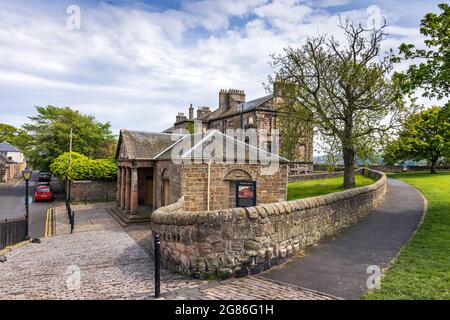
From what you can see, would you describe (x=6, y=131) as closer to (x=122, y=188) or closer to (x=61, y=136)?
(x=61, y=136)

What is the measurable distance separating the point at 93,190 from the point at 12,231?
1736 cm

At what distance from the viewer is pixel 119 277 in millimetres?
7859

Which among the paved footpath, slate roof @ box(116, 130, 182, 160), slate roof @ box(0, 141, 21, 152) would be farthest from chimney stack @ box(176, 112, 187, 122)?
slate roof @ box(0, 141, 21, 152)

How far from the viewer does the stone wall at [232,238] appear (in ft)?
A: 22.9

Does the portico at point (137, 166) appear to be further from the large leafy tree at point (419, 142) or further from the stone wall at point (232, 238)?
the large leafy tree at point (419, 142)

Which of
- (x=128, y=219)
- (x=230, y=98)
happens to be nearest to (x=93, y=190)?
(x=128, y=219)

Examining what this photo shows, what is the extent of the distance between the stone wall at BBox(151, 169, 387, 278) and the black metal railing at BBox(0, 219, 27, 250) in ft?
30.7

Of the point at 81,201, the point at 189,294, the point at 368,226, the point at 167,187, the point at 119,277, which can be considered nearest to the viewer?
the point at 189,294

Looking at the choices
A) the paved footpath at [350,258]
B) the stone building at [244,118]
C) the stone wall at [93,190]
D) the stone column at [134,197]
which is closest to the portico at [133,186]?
the stone column at [134,197]

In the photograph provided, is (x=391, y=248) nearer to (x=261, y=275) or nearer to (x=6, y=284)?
(x=261, y=275)

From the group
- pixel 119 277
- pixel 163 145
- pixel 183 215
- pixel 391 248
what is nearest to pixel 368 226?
pixel 391 248

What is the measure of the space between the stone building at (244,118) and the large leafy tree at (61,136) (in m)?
14.0

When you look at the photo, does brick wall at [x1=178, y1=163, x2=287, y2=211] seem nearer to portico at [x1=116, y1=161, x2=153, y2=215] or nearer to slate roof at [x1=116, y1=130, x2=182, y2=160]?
portico at [x1=116, y1=161, x2=153, y2=215]
